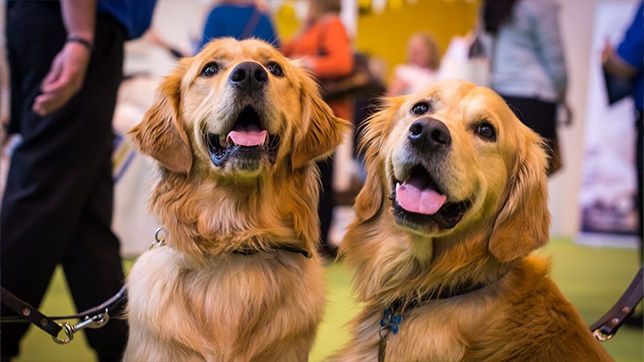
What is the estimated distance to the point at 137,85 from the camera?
19.0 ft

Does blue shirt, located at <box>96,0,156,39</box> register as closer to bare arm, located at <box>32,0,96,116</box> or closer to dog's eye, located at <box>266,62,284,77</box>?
bare arm, located at <box>32,0,96,116</box>

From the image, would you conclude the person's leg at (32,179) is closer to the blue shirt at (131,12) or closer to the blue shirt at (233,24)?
the blue shirt at (131,12)

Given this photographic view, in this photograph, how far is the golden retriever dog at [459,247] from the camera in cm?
178

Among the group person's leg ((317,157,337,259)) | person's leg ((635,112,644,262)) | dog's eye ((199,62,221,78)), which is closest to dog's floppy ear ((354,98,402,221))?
dog's eye ((199,62,221,78))

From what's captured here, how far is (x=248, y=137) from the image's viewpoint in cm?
209

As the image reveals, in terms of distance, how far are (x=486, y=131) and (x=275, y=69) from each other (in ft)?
2.65

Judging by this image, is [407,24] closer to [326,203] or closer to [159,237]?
[326,203]

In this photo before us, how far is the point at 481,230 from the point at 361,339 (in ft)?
1.67

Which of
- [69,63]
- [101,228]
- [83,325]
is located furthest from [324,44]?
[83,325]

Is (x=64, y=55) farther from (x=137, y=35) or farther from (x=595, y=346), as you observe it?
(x=595, y=346)

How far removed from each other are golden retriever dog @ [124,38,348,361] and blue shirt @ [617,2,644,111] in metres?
2.42

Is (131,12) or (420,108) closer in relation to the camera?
(420,108)

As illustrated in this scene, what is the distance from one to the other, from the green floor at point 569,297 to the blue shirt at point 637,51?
4.10 feet

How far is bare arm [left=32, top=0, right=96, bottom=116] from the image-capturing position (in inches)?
95.7
